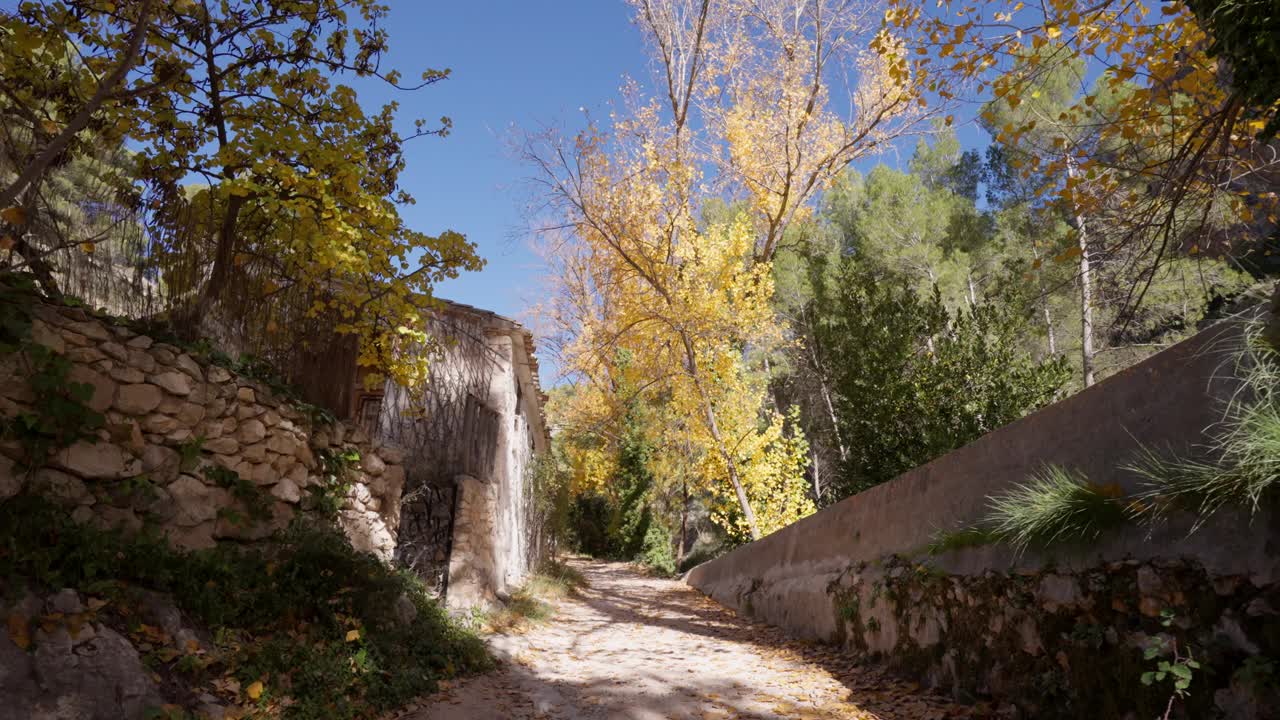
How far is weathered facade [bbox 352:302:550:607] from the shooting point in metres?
8.61

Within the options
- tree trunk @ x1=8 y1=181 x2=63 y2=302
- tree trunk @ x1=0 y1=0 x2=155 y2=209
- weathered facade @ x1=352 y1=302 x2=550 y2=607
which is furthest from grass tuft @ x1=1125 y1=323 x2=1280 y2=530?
tree trunk @ x1=8 y1=181 x2=63 y2=302

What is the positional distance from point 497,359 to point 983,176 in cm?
2327

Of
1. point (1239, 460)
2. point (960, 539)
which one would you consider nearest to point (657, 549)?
point (960, 539)

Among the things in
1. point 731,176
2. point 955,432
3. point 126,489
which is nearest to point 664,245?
point 731,176

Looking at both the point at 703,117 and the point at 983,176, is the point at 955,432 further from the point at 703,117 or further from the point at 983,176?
the point at 983,176

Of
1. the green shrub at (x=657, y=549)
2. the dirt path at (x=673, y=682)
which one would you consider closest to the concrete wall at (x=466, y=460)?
the dirt path at (x=673, y=682)

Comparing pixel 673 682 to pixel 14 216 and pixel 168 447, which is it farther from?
pixel 14 216

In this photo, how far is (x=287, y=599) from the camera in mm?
4953

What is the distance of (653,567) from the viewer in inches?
874

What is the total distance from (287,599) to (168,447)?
127 cm

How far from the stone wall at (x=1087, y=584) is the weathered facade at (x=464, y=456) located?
4.47 metres

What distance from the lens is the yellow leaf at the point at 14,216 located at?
14.9ft

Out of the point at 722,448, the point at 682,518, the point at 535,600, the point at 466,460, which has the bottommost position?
the point at 535,600

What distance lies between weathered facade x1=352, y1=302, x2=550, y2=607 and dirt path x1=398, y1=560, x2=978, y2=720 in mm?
1190
